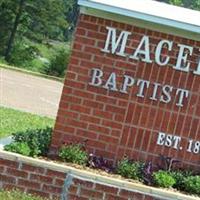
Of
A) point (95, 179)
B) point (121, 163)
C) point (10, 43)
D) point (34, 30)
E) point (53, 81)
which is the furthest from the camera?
point (34, 30)

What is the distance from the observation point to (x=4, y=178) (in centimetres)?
828

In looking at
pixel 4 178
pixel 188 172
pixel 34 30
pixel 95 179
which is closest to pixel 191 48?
pixel 188 172

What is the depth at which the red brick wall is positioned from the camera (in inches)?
355

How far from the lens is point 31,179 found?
822cm

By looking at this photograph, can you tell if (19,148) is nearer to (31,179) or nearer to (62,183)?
(31,179)

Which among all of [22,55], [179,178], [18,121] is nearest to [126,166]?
[179,178]

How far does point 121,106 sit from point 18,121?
261 inches

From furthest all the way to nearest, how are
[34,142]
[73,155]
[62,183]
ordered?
1. [34,142]
2. [73,155]
3. [62,183]

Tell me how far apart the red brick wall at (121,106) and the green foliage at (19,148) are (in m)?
0.63

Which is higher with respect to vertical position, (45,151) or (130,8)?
(130,8)

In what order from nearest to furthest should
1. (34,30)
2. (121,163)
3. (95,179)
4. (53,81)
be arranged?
1. (95,179)
2. (121,163)
3. (53,81)
4. (34,30)

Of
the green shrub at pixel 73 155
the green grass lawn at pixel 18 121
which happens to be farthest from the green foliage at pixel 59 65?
the green shrub at pixel 73 155

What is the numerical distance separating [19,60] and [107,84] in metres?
37.1

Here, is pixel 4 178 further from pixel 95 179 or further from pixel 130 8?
pixel 130 8
